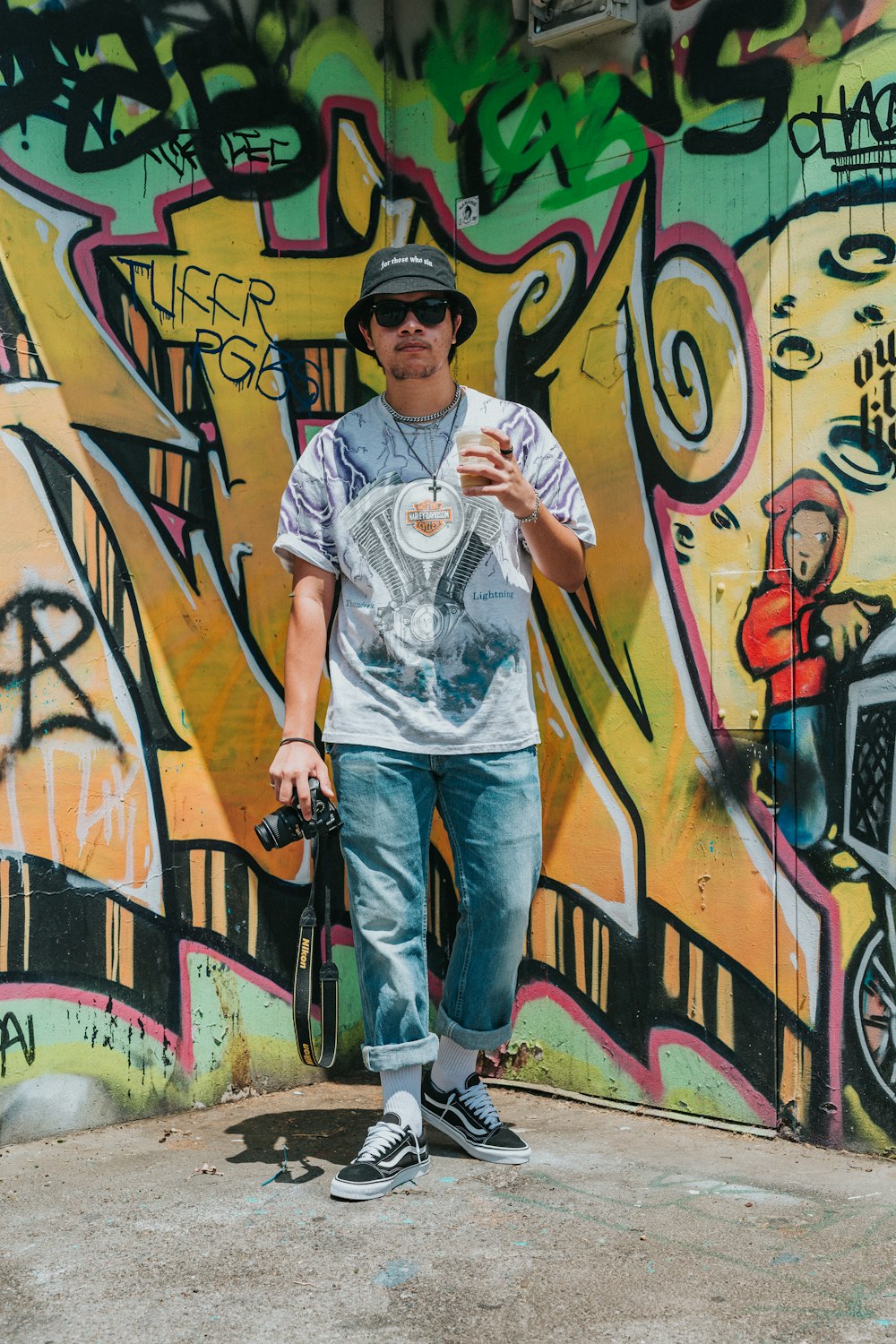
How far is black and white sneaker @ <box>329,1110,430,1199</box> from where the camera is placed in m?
3.06

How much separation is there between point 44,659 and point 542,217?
6.40ft

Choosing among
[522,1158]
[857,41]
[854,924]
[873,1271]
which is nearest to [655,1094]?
[522,1158]

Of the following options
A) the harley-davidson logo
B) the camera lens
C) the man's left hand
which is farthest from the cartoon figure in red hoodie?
the camera lens

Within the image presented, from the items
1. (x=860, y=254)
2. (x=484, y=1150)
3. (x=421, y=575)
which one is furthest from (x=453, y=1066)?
(x=860, y=254)

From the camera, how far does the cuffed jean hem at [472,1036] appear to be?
3438 millimetres

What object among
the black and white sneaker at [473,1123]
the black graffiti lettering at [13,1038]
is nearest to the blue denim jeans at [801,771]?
→ the black and white sneaker at [473,1123]

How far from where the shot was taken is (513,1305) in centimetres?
250

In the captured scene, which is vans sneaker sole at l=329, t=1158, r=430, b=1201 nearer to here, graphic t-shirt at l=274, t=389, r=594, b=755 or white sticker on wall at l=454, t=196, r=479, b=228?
graphic t-shirt at l=274, t=389, r=594, b=755

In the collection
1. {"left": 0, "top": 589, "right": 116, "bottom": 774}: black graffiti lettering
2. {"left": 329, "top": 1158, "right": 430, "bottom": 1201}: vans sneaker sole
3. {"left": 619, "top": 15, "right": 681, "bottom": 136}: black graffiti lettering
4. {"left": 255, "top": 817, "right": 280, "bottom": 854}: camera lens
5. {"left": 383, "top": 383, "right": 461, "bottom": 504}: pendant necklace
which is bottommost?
{"left": 329, "top": 1158, "right": 430, "bottom": 1201}: vans sneaker sole

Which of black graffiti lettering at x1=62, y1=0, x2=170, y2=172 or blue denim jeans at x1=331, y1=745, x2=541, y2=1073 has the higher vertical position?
black graffiti lettering at x1=62, y1=0, x2=170, y2=172

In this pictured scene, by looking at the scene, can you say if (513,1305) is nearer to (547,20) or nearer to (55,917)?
(55,917)

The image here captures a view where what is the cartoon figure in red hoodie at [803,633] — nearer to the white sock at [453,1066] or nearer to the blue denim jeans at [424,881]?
the blue denim jeans at [424,881]

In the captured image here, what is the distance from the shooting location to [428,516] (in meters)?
3.35

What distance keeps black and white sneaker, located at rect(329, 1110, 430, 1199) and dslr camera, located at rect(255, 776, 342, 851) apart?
718 mm
